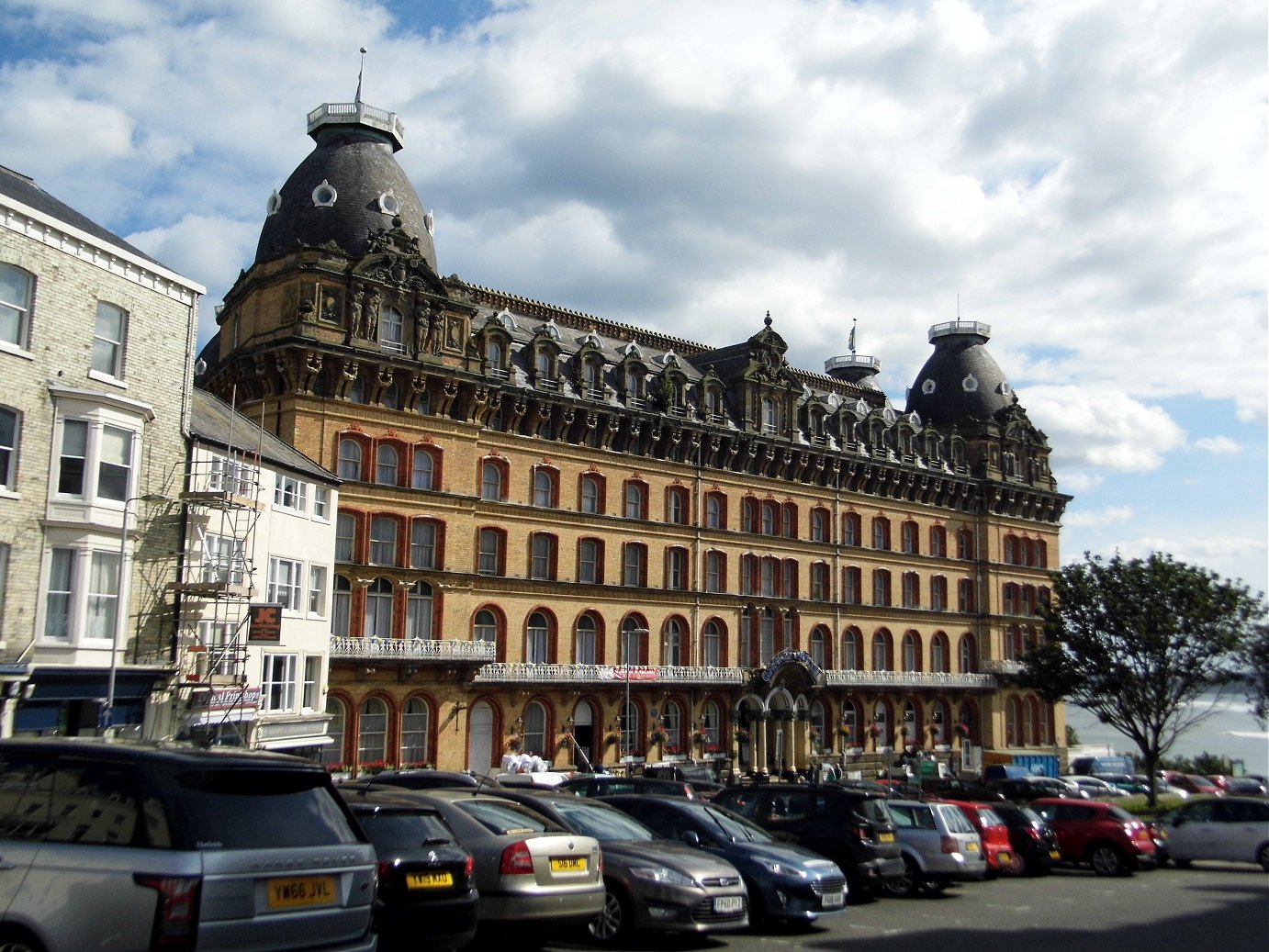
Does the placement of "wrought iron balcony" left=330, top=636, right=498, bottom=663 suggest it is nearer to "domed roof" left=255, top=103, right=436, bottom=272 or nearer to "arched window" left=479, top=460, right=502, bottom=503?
"arched window" left=479, top=460, right=502, bottom=503

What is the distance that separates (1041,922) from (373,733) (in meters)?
31.2

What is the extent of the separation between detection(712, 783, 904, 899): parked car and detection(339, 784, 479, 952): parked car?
30.0ft

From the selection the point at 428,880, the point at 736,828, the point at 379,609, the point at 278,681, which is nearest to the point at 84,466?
the point at 278,681

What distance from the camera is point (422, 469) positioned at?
48.8 meters

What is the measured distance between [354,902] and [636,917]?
6.03m

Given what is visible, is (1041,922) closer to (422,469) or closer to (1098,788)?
(422,469)

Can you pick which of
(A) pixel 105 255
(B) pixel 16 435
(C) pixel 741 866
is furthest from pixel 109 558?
(C) pixel 741 866

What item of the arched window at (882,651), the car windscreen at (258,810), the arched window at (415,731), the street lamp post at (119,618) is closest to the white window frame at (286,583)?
Result: the street lamp post at (119,618)

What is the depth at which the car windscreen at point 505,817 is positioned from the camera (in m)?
13.9

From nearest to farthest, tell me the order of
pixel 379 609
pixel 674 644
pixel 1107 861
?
1. pixel 1107 861
2. pixel 379 609
3. pixel 674 644

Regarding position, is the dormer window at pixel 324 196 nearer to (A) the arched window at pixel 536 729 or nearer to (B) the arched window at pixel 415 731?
(B) the arched window at pixel 415 731

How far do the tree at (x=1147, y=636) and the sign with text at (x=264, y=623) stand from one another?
1474 inches

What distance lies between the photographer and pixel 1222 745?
19062cm

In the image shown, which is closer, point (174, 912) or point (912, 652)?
point (174, 912)
